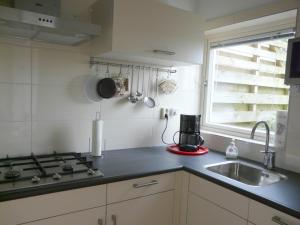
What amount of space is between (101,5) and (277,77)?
1.44 meters

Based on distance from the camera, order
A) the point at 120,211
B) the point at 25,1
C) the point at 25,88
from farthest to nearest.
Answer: the point at 25,88 < the point at 120,211 < the point at 25,1

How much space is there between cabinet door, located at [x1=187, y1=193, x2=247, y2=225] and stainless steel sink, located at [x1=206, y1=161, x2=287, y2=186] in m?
0.24

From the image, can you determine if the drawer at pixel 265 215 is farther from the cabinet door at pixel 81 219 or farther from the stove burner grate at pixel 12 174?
the stove burner grate at pixel 12 174

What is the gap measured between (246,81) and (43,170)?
5.83 feet

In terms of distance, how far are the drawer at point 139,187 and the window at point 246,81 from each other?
91 cm

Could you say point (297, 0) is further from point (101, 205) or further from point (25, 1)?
point (101, 205)

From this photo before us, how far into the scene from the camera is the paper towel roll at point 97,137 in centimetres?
179

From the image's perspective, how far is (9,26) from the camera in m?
1.33

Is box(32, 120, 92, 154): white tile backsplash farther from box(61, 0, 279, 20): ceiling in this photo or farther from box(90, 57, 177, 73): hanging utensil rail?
box(61, 0, 279, 20): ceiling

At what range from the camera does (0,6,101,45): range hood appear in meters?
1.18

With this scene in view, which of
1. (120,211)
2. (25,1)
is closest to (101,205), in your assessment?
(120,211)

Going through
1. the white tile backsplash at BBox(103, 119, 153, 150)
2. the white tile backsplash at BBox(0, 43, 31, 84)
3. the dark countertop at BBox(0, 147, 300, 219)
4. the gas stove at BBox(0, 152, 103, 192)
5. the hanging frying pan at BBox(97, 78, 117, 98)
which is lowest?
the dark countertop at BBox(0, 147, 300, 219)

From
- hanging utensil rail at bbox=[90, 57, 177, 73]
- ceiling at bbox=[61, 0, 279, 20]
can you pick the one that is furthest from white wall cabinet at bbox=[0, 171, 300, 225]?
ceiling at bbox=[61, 0, 279, 20]

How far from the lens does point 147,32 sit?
167 cm
